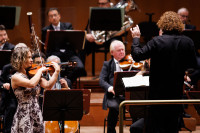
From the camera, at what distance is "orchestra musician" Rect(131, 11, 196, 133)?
3.08m

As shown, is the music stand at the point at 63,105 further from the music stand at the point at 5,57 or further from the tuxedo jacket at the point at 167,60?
the music stand at the point at 5,57

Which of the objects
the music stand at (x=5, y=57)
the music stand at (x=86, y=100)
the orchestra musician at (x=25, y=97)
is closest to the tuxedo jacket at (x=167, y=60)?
the music stand at (x=86, y=100)

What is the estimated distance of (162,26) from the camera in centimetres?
316

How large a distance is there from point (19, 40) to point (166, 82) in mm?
5935

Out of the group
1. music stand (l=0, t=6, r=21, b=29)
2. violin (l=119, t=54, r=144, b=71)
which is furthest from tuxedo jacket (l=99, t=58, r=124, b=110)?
music stand (l=0, t=6, r=21, b=29)

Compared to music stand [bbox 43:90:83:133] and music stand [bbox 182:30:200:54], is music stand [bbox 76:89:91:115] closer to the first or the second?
music stand [bbox 43:90:83:133]

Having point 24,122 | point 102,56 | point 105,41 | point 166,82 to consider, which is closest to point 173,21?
point 166,82

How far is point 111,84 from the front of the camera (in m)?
5.11

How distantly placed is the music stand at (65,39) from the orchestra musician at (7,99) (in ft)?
2.52

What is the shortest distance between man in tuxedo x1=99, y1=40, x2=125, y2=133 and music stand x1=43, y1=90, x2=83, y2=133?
102 centimetres

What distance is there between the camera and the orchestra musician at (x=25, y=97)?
12.2ft

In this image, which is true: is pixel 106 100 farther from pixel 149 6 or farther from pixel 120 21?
pixel 149 6

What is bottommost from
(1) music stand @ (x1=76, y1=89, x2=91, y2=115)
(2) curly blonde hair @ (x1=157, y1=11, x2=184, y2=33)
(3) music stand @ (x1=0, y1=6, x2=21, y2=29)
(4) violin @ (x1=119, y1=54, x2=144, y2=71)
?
(1) music stand @ (x1=76, y1=89, x2=91, y2=115)

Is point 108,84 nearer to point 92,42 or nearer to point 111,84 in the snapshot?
point 111,84
